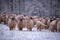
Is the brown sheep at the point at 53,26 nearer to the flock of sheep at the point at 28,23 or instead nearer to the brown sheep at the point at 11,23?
the flock of sheep at the point at 28,23

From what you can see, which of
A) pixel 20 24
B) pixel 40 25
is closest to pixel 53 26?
pixel 40 25

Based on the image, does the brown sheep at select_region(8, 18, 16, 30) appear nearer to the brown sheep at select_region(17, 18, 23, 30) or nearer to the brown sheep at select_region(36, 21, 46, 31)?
the brown sheep at select_region(17, 18, 23, 30)

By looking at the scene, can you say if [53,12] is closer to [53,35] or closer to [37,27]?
[37,27]

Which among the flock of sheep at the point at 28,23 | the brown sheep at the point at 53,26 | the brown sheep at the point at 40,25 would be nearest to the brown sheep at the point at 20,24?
the flock of sheep at the point at 28,23

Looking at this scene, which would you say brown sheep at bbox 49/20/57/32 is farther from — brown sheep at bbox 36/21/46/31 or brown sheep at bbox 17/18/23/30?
brown sheep at bbox 17/18/23/30

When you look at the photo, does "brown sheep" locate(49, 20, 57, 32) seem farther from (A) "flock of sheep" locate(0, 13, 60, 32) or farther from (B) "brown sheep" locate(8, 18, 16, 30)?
(B) "brown sheep" locate(8, 18, 16, 30)

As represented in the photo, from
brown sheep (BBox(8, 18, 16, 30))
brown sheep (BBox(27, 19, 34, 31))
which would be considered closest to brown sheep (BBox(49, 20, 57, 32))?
brown sheep (BBox(27, 19, 34, 31))

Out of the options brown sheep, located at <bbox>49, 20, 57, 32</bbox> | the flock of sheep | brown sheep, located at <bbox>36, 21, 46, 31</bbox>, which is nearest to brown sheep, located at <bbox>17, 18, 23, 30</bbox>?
the flock of sheep

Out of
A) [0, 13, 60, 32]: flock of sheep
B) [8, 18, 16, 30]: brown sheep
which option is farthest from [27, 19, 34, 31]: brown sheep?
[8, 18, 16, 30]: brown sheep

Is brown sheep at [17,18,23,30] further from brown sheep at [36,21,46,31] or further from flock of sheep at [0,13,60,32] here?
brown sheep at [36,21,46,31]

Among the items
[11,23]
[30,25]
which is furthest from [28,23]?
[11,23]

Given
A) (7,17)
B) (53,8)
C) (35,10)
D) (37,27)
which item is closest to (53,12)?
(53,8)

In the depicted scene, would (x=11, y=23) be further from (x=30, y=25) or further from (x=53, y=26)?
(x=53, y=26)

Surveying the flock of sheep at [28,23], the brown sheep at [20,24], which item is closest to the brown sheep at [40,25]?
the flock of sheep at [28,23]
